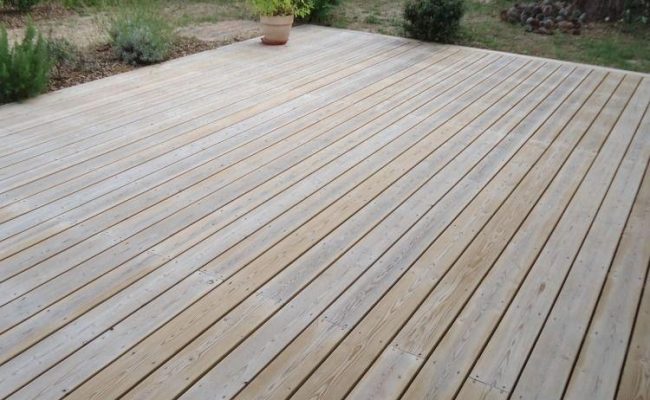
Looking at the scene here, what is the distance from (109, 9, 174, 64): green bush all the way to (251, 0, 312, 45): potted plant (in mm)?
908

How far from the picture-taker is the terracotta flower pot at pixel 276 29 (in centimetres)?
529

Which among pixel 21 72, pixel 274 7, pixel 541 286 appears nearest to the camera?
pixel 541 286

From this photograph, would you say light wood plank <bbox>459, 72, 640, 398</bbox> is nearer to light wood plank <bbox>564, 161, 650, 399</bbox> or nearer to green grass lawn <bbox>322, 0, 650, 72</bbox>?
light wood plank <bbox>564, 161, 650, 399</bbox>

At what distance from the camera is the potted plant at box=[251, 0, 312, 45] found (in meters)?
5.27

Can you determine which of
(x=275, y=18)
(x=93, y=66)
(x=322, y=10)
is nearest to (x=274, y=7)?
(x=275, y=18)

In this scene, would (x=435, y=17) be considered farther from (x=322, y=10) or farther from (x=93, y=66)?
(x=93, y=66)

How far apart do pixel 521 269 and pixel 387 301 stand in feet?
1.79

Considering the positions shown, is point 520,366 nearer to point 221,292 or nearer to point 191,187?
point 221,292

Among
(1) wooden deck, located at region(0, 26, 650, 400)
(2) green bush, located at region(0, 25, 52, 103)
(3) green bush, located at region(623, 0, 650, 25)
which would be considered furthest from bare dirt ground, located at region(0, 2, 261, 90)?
(3) green bush, located at region(623, 0, 650, 25)

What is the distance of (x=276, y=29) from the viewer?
5.31 meters

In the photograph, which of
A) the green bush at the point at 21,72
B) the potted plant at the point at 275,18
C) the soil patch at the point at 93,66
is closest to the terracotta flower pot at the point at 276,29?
the potted plant at the point at 275,18

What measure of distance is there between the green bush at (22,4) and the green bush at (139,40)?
2728mm

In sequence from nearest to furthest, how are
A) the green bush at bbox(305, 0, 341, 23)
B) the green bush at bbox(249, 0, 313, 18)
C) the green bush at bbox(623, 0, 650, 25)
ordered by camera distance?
the green bush at bbox(249, 0, 313, 18) < the green bush at bbox(305, 0, 341, 23) < the green bush at bbox(623, 0, 650, 25)

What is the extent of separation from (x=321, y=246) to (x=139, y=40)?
309 centimetres
